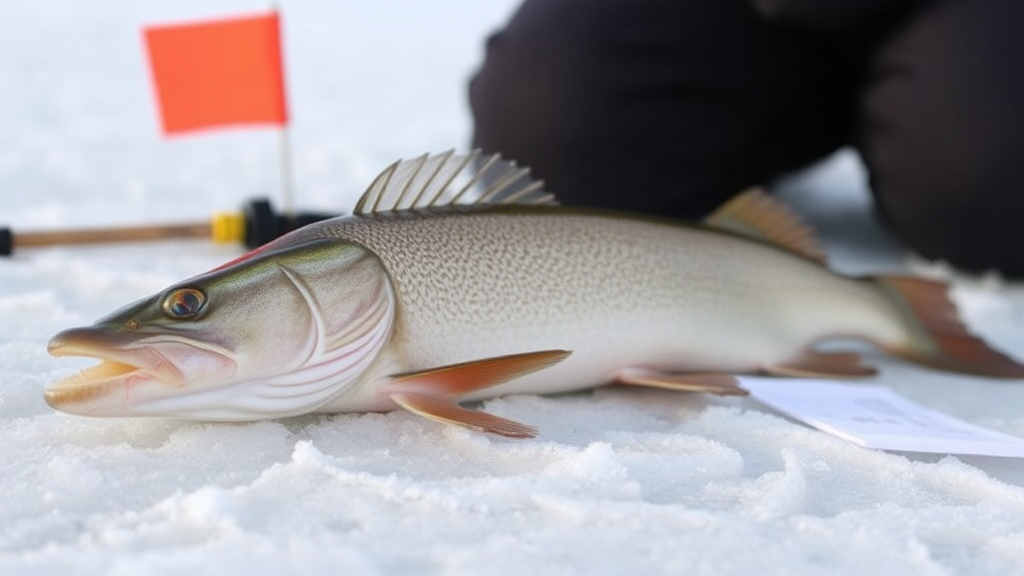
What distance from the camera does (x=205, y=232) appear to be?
6.07 ft

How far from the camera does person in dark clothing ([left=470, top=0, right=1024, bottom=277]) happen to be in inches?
70.4

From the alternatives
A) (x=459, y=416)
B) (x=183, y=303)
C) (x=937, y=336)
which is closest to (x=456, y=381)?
(x=459, y=416)

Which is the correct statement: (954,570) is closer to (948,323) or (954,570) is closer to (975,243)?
(948,323)

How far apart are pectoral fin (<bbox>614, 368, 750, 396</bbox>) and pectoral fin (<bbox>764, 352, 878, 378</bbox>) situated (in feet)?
0.56

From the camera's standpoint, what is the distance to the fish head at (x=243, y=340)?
863 millimetres

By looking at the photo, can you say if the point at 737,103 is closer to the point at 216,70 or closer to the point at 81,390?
the point at 216,70

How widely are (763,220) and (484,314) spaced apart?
0.52m

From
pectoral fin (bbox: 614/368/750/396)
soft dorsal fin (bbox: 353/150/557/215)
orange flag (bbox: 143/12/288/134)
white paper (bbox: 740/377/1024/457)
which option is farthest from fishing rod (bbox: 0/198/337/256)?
white paper (bbox: 740/377/1024/457)

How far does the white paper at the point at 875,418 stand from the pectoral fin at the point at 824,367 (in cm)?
1

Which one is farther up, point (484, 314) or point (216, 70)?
point (216, 70)

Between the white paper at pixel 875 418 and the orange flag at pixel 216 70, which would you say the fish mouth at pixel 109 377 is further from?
the orange flag at pixel 216 70

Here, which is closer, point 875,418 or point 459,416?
point 459,416

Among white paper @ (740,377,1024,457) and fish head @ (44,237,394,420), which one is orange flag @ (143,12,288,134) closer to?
fish head @ (44,237,394,420)

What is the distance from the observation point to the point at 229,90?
1.73m
